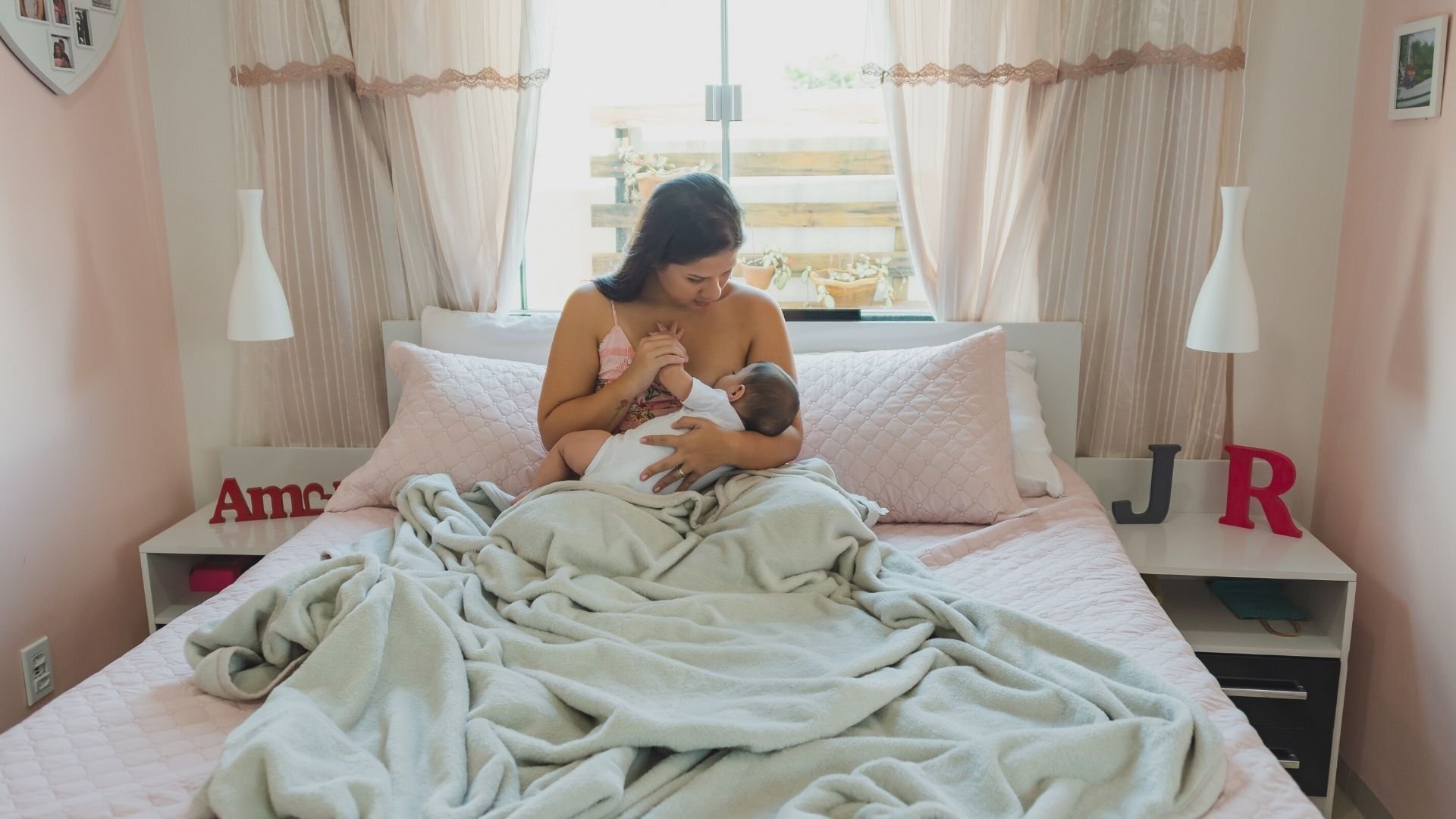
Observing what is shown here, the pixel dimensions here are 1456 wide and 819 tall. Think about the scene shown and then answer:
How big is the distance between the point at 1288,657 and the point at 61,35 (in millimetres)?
3061

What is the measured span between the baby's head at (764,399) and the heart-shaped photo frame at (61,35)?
5.59ft

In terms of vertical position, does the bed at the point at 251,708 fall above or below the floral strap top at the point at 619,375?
below

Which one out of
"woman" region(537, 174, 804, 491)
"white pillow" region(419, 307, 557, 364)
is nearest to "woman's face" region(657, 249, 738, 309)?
"woman" region(537, 174, 804, 491)

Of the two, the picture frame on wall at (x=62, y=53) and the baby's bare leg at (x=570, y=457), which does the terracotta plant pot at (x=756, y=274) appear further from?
the picture frame on wall at (x=62, y=53)

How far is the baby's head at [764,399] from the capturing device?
2.14 m

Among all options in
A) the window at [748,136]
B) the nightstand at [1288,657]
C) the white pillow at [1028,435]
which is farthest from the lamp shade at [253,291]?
the nightstand at [1288,657]

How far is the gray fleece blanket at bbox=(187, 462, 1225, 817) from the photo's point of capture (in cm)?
126

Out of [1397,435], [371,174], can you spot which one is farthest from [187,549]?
[1397,435]

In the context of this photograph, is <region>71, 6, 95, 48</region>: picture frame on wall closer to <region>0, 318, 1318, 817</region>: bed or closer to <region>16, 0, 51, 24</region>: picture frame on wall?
<region>16, 0, 51, 24</region>: picture frame on wall

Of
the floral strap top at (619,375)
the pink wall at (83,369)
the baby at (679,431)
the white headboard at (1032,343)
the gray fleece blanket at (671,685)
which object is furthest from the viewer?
the white headboard at (1032,343)

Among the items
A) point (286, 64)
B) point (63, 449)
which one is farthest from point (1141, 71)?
point (63, 449)

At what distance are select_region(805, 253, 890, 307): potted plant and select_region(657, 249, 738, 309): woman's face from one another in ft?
2.34

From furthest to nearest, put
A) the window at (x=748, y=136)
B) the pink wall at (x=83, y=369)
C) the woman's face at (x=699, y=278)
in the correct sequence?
the window at (x=748, y=136) → the pink wall at (x=83, y=369) → the woman's face at (x=699, y=278)

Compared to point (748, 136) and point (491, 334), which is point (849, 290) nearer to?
point (748, 136)
